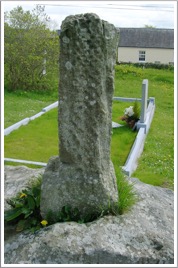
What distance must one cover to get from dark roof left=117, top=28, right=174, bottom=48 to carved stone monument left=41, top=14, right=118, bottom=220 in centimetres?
3225

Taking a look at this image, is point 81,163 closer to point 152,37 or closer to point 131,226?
point 131,226

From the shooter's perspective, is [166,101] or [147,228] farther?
[166,101]

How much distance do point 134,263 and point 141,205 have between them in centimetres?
105

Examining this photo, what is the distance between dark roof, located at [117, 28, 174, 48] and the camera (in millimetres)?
35219

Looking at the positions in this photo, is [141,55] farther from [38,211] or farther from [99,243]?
[99,243]

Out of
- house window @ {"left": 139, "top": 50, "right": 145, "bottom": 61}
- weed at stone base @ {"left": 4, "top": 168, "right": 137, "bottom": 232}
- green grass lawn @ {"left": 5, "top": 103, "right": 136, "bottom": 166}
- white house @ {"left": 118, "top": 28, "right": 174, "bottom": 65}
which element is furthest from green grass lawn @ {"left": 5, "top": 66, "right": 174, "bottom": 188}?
house window @ {"left": 139, "top": 50, "right": 145, "bottom": 61}

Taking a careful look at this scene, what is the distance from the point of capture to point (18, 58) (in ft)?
59.4

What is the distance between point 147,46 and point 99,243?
3350 centimetres

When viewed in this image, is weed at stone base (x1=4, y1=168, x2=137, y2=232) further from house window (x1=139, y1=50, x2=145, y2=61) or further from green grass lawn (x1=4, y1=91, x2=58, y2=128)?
house window (x1=139, y1=50, x2=145, y2=61)

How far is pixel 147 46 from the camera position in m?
35.6

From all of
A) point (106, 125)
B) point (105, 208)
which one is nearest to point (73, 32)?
point (106, 125)

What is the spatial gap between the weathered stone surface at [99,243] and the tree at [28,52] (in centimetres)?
1471

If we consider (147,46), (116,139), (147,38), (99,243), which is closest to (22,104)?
(116,139)

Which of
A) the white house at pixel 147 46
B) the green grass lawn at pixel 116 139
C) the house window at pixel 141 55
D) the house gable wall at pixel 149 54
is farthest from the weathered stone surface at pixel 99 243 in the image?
the house window at pixel 141 55
